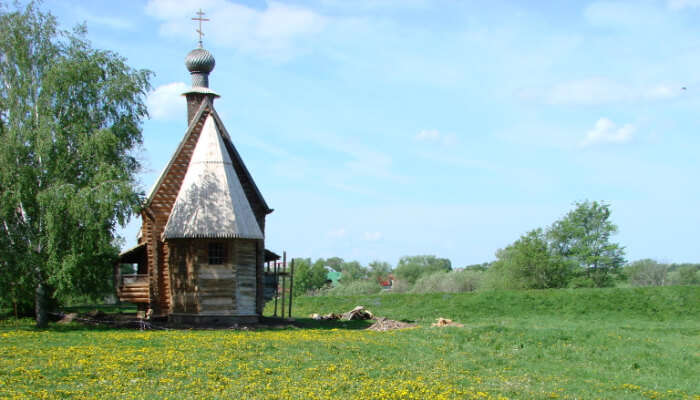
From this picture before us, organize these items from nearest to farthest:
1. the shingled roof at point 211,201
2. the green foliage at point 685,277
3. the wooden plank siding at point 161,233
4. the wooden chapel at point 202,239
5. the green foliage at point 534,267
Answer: the shingled roof at point 211,201 < the wooden chapel at point 202,239 < the wooden plank siding at point 161,233 < the green foliage at point 534,267 < the green foliage at point 685,277

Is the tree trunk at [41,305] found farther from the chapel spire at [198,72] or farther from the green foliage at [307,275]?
the green foliage at [307,275]

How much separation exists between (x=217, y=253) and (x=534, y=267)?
121 feet

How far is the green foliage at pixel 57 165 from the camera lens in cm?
2352

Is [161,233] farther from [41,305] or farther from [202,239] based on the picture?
[41,305]

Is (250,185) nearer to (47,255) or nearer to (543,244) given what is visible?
(47,255)

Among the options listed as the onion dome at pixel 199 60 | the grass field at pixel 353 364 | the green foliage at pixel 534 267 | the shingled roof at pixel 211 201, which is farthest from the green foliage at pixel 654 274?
the shingled roof at pixel 211 201

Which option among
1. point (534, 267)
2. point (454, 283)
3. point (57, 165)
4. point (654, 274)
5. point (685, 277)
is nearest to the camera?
point (57, 165)

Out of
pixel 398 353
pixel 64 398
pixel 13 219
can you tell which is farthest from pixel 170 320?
pixel 64 398

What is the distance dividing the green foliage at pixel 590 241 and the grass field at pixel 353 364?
109ft

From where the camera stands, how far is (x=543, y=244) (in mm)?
57094

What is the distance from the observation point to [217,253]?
27.1 m

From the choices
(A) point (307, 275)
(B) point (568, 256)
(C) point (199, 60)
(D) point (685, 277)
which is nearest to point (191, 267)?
(C) point (199, 60)

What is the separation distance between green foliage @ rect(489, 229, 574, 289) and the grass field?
93.3 feet

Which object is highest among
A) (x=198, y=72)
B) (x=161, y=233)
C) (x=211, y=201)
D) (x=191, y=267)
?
(x=198, y=72)
